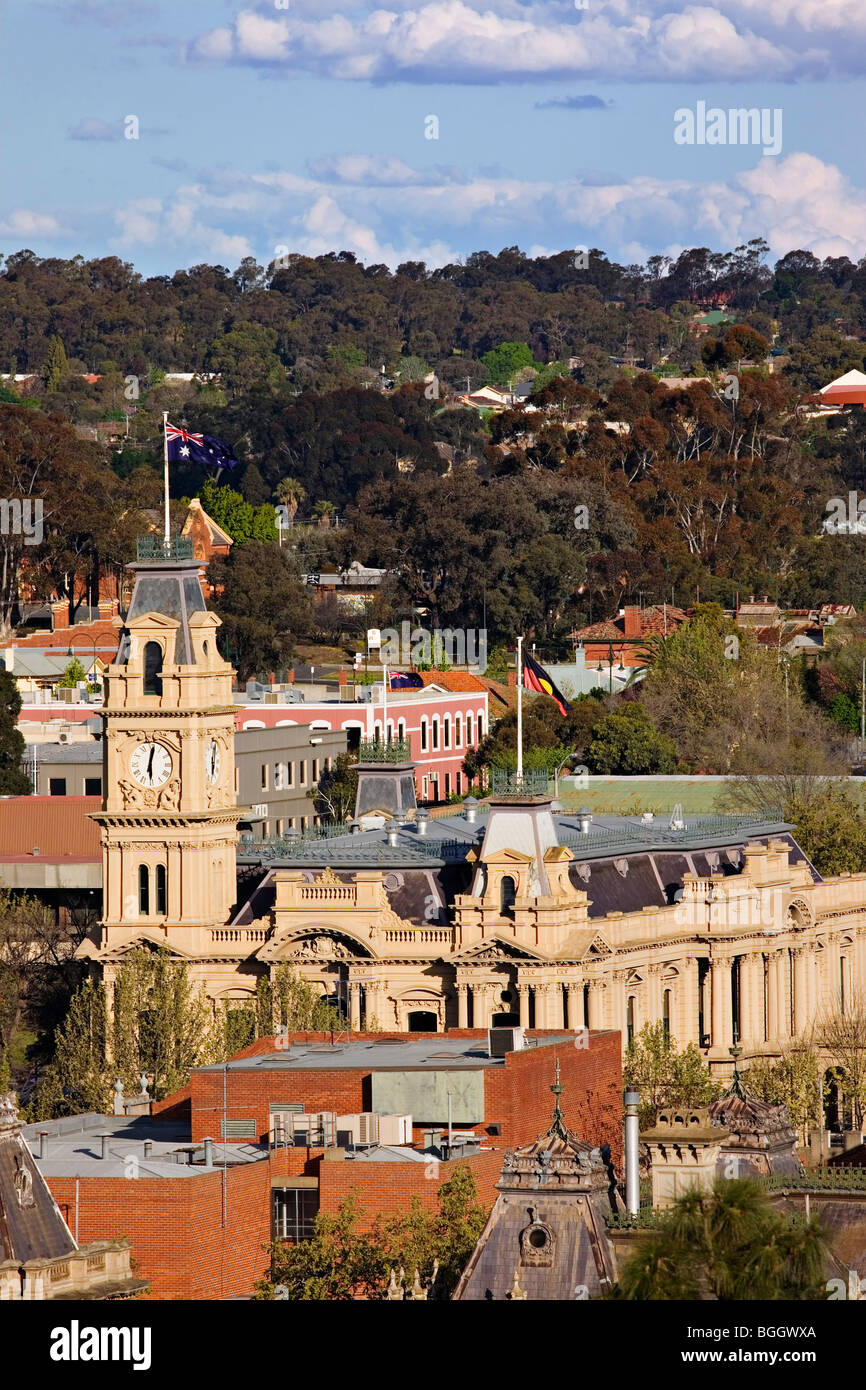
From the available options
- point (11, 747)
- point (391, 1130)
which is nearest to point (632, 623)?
point (11, 747)

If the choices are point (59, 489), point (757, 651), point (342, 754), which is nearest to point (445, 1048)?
point (342, 754)

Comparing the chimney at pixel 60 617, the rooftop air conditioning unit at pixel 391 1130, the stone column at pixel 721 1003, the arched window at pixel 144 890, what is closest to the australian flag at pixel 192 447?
the arched window at pixel 144 890

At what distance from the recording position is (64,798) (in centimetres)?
12756

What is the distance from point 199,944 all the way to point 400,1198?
3423cm

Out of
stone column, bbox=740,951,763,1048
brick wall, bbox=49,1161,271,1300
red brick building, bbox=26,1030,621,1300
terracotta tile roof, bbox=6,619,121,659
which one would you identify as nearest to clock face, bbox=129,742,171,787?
stone column, bbox=740,951,763,1048

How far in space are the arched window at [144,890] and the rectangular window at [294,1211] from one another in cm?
3415

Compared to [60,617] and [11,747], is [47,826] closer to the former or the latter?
[11,747]

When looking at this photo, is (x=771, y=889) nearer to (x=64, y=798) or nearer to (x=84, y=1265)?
(x=64, y=798)

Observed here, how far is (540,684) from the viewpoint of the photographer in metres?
159

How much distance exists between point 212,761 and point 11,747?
42116mm

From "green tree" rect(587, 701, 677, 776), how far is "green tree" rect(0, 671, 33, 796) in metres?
18.9

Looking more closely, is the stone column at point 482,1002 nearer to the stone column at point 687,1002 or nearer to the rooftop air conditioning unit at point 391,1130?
the stone column at point 687,1002

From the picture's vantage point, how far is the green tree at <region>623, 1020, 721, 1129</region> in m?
79.8

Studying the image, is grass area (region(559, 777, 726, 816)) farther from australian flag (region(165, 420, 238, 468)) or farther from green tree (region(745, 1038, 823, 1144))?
green tree (region(745, 1038, 823, 1144))
